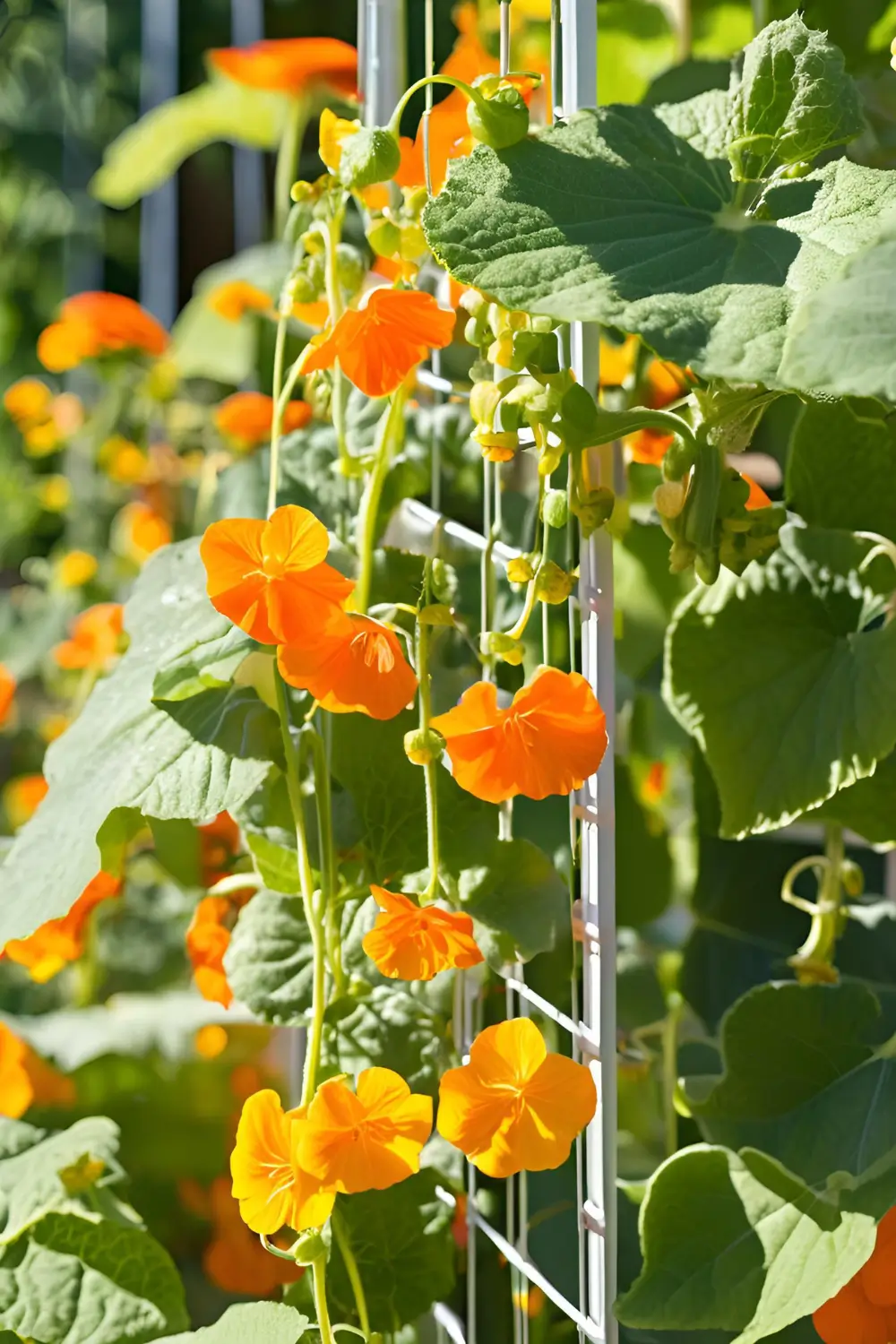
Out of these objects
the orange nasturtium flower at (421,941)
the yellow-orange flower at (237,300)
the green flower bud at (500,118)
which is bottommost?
the orange nasturtium flower at (421,941)

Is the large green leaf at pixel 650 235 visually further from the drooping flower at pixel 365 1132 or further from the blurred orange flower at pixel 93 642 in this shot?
the blurred orange flower at pixel 93 642

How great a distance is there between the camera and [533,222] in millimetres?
470

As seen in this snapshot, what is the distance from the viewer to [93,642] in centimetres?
101

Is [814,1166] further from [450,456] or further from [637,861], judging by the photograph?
[450,456]

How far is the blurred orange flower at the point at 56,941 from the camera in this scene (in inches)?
27.4

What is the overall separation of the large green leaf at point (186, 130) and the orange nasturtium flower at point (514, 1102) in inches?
32.4

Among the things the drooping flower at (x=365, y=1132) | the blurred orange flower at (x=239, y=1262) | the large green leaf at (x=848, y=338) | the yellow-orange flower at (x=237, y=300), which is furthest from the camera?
the yellow-orange flower at (x=237, y=300)

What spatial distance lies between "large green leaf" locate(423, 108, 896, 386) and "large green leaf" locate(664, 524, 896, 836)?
0.16 metres

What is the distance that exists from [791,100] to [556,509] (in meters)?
0.17

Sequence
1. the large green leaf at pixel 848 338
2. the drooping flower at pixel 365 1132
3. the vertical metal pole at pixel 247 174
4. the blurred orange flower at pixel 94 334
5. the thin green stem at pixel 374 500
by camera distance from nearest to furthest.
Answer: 1. the large green leaf at pixel 848 338
2. the drooping flower at pixel 365 1132
3. the thin green stem at pixel 374 500
4. the blurred orange flower at pixel 94 334
5. the vertical metal pole at pixel 247 174

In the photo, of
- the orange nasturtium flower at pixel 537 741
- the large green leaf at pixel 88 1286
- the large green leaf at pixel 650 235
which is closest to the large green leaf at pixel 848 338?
the large green leaf at pixel 650 235

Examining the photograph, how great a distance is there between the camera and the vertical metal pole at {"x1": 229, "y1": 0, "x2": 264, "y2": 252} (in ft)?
5.70

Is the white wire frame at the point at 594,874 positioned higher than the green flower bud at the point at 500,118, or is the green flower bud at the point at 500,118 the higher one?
the green flower bud at the point at 500,118

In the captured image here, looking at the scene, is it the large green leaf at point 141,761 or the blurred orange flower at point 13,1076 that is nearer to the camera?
the large green leaf at point 141,761
